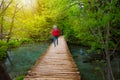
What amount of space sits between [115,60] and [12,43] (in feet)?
53.9

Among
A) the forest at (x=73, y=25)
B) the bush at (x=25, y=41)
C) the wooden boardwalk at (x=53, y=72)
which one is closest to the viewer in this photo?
the forest at (x=73, y=25)

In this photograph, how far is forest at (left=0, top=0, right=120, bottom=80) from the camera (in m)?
9.09

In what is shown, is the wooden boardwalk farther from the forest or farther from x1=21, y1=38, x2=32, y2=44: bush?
x1=21, y1=38, x2=32, y2=44: bush

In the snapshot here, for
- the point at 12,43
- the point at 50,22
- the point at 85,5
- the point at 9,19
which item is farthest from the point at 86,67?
the point at 50,22

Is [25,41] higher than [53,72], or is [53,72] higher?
[53,72]

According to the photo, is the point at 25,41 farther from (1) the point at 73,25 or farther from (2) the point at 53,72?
(2) the point at 53,72

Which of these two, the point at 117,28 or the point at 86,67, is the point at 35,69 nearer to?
the point at 117,28

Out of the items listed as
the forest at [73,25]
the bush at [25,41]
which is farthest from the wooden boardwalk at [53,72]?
the bush at [25,41]

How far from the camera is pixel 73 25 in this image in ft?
92.0

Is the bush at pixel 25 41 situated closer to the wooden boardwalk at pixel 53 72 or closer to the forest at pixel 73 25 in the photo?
the forest at pixel 73 25

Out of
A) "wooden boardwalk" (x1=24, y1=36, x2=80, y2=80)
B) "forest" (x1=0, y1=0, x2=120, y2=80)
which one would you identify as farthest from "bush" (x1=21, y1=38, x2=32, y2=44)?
"wooden boardwalk" (x1=24, y1=36, x2=80, y2=80)

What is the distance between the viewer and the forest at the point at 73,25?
909cm

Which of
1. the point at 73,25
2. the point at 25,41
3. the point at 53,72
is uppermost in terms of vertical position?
the point at 73,25

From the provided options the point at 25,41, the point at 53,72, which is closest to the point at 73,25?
the point at 25,41
